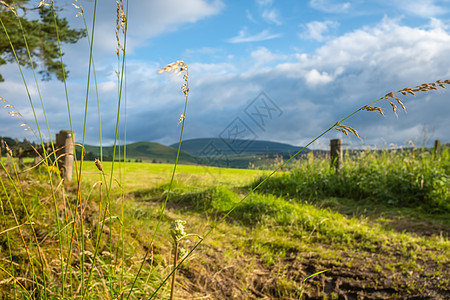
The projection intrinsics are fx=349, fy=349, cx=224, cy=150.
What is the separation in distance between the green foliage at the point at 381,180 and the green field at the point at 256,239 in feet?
0.08

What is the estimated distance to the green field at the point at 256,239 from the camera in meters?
2.34

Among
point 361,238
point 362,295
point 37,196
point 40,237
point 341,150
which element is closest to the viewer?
point 40,237

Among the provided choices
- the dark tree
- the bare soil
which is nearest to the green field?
the bare soil

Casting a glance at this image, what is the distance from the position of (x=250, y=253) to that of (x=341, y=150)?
5.98 meters

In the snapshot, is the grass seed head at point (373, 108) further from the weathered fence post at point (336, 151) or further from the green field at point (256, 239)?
the weathered fence post at point (336, 151)

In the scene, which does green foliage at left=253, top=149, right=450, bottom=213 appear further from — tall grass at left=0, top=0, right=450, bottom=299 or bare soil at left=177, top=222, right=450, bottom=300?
bare soil at left=177, top=222, right=450, bottom=300

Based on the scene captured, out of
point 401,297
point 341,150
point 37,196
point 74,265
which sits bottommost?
point 401,297

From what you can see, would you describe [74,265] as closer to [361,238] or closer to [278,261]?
[278,261]

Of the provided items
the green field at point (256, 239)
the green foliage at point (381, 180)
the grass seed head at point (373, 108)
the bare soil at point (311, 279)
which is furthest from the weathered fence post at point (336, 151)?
the grass seed head at point (373, 108)

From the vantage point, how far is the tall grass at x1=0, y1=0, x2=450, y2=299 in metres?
1.54

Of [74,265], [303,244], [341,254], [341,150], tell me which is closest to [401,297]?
[341,254]

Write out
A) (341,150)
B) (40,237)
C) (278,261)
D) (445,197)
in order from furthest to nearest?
(341,150), (445,197), (278,261), (40,237)

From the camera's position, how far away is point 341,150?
9156 mm

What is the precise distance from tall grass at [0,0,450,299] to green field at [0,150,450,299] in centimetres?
2
